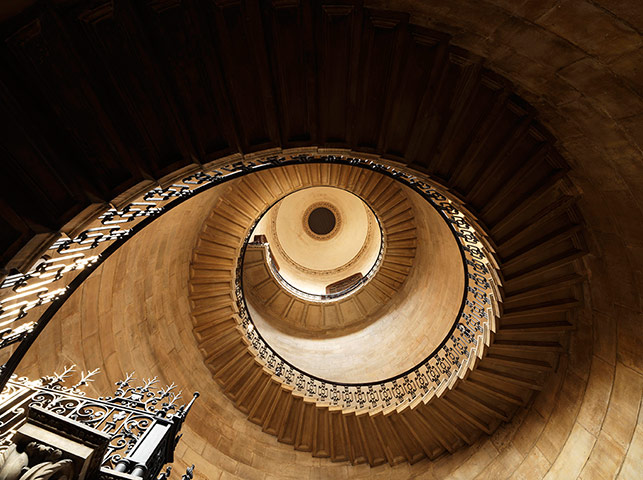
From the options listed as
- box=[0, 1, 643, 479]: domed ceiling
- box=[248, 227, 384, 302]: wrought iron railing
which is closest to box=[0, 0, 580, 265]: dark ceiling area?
box=[0, 1, 643, 479]: domed ceiling

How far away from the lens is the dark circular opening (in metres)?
16.0

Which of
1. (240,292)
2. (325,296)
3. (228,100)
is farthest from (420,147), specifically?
(325,296)

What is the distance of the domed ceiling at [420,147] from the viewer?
2.42m

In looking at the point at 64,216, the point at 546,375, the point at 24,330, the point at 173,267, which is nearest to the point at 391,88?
the point at 64,216

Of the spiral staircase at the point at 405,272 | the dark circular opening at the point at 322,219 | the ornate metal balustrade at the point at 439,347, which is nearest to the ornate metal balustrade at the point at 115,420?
the spiral staircase at the point at 405,272

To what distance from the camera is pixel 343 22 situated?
290 cm

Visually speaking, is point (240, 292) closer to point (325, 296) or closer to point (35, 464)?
point (325, 296)

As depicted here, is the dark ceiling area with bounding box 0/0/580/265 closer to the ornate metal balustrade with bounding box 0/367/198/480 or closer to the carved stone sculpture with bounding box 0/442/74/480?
the carved stone sculpture with bounding box 0/442/74/480

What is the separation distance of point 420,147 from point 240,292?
6.51 meters

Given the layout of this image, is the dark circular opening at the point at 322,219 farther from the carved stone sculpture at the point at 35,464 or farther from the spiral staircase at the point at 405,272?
the carved stone sculpture at the point at 35,464

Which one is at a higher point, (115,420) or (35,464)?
(115,420)

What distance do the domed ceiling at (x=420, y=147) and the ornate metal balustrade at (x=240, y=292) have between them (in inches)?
10.1

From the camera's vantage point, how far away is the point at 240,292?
860 centimetres

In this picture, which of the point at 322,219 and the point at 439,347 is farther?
the point at 322,219
